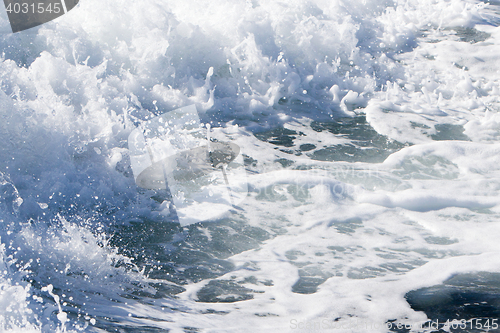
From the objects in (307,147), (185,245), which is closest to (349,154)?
(307,147)

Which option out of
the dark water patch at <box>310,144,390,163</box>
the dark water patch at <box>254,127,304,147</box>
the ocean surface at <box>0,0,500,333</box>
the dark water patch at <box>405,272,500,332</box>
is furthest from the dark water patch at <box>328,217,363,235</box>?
Result: the dark water patch at <box>254,127,304,147</box>

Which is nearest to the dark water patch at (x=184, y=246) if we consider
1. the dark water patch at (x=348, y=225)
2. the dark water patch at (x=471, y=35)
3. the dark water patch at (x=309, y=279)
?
the dark water patch at (x=309, y=279)

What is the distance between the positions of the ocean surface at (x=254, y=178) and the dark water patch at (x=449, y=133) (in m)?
0.07

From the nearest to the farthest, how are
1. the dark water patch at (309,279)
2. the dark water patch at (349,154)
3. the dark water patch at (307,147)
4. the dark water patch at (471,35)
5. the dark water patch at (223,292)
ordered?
1. the dark water patch at (223,292)
2. the dark water patch at (309,279)
3. the dark water patch at (349,154)
4. the dark water patch at (307,147)
5. the dark water patch at (471,35)

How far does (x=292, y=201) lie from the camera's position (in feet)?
16.8

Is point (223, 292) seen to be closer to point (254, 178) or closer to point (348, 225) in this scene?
point (348, 225)

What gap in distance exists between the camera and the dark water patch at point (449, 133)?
261 inches

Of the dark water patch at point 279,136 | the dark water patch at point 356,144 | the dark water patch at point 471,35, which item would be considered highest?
Result: the dark water patch at point 471,35

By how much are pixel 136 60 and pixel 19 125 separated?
9.37 ft

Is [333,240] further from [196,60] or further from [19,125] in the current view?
[196,60]

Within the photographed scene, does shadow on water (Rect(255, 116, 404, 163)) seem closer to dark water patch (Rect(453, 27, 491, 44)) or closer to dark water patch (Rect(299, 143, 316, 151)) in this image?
dark water patch (Rect(299, 143, 316, 151))

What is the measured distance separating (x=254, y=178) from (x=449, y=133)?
3.31 metres

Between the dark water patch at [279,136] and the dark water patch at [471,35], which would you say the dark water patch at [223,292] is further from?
the dark water patch at [471,35]

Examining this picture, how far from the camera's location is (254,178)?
5.56 meters
